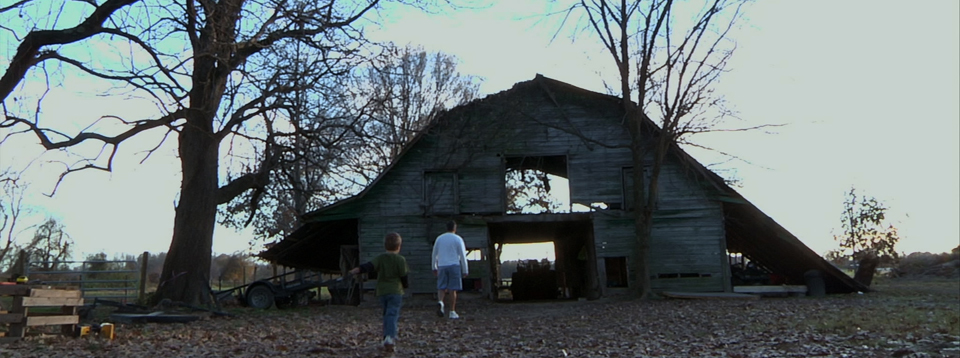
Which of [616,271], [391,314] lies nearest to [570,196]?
[616,271]

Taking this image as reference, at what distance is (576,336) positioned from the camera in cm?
1054

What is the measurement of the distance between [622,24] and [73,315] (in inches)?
535

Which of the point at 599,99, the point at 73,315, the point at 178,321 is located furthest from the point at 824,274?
the point at 73,315

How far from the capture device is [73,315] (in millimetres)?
11023

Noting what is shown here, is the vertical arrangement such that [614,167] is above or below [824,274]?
above

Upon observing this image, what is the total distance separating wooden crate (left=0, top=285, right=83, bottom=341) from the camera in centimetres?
1013

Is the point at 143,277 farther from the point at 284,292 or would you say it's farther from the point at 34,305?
the point at 34,305

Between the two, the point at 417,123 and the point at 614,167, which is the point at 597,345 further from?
the point at 417,123

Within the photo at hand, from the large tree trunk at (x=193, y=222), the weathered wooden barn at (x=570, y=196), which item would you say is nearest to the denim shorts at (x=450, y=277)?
the large tree trunk at (x=193, y=222)

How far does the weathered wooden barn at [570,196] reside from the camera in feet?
70.9

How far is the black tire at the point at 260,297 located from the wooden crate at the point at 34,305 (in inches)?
399

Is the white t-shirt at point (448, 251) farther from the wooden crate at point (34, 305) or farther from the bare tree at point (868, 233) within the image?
the bare tree at point (868, 233)

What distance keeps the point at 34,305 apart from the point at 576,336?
7016 mm

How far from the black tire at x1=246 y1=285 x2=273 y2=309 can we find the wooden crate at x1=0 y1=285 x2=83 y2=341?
10136 millimetres
